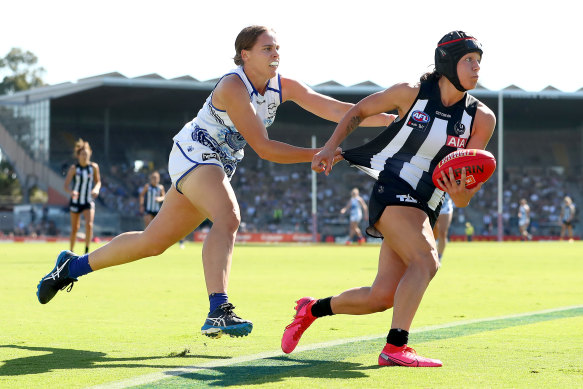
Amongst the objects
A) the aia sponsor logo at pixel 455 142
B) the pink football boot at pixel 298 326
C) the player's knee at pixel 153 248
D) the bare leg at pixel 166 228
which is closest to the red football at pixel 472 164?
the aia sponsor logo at pixel 455 142

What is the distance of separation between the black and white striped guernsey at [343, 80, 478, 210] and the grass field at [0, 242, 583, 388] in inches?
44.7

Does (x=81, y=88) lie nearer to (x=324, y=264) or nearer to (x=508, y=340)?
(x=324, y=264)

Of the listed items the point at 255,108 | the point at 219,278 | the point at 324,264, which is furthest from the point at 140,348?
the point at 324,264

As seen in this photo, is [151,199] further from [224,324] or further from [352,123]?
[224,324]

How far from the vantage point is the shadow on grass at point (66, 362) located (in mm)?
5141

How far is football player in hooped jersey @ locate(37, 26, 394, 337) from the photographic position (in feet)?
18.9

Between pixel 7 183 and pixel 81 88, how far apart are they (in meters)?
35.3

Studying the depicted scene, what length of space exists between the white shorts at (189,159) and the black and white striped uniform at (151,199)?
19.7 meters

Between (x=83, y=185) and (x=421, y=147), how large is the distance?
14197mm

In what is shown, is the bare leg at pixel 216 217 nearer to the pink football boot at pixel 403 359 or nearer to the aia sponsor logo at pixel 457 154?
the pink football boot at pixel 403 359

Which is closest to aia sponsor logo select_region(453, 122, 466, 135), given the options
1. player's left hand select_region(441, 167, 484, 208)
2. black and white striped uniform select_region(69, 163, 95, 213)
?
player's left hand select_region(441, 167, 484, 208)

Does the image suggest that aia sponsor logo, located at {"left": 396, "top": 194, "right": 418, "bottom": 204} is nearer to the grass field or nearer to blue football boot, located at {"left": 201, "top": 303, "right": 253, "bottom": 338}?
the grass field

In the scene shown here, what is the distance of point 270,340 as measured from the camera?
6.58m

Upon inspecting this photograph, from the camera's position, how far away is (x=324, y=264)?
19438 mm
